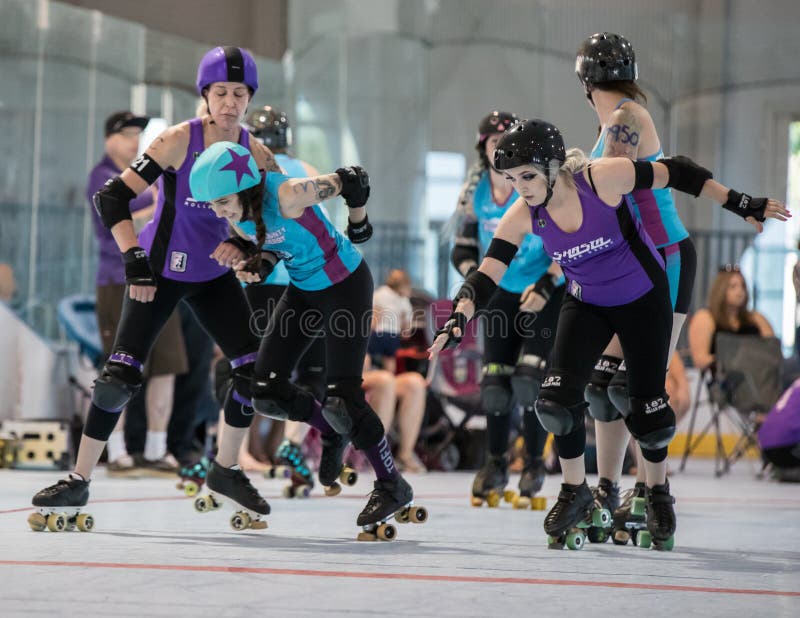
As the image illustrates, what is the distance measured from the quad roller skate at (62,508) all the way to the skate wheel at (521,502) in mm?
1766

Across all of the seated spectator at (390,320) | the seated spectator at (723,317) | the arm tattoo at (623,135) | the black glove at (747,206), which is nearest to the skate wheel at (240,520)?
the arm tattoo at (623,135)

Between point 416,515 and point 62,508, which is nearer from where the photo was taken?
point 62,508

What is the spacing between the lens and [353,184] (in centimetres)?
332

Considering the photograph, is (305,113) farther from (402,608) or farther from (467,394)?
(402,608)

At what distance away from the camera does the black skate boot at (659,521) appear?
3.24 metres

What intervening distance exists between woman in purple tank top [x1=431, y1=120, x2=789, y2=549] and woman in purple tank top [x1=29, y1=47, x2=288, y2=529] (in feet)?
2.66

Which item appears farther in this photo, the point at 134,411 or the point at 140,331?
the point at 134,411

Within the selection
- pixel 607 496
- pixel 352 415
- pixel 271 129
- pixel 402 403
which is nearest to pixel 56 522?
pixel 352 415

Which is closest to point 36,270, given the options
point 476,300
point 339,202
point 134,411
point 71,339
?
point 71,339

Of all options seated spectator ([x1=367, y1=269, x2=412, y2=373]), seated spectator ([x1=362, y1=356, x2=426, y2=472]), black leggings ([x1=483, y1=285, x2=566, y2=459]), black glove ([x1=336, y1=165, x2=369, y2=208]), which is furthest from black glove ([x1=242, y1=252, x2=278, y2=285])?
seated spectator ([x1=367, y1=269, x2=412, y2=373])

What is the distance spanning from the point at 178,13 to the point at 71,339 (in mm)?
3307

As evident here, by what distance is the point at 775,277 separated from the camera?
9.58 metres

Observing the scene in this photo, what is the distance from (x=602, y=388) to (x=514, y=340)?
1102mm

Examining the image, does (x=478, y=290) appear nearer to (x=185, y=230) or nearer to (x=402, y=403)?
(x=185, y=230)
